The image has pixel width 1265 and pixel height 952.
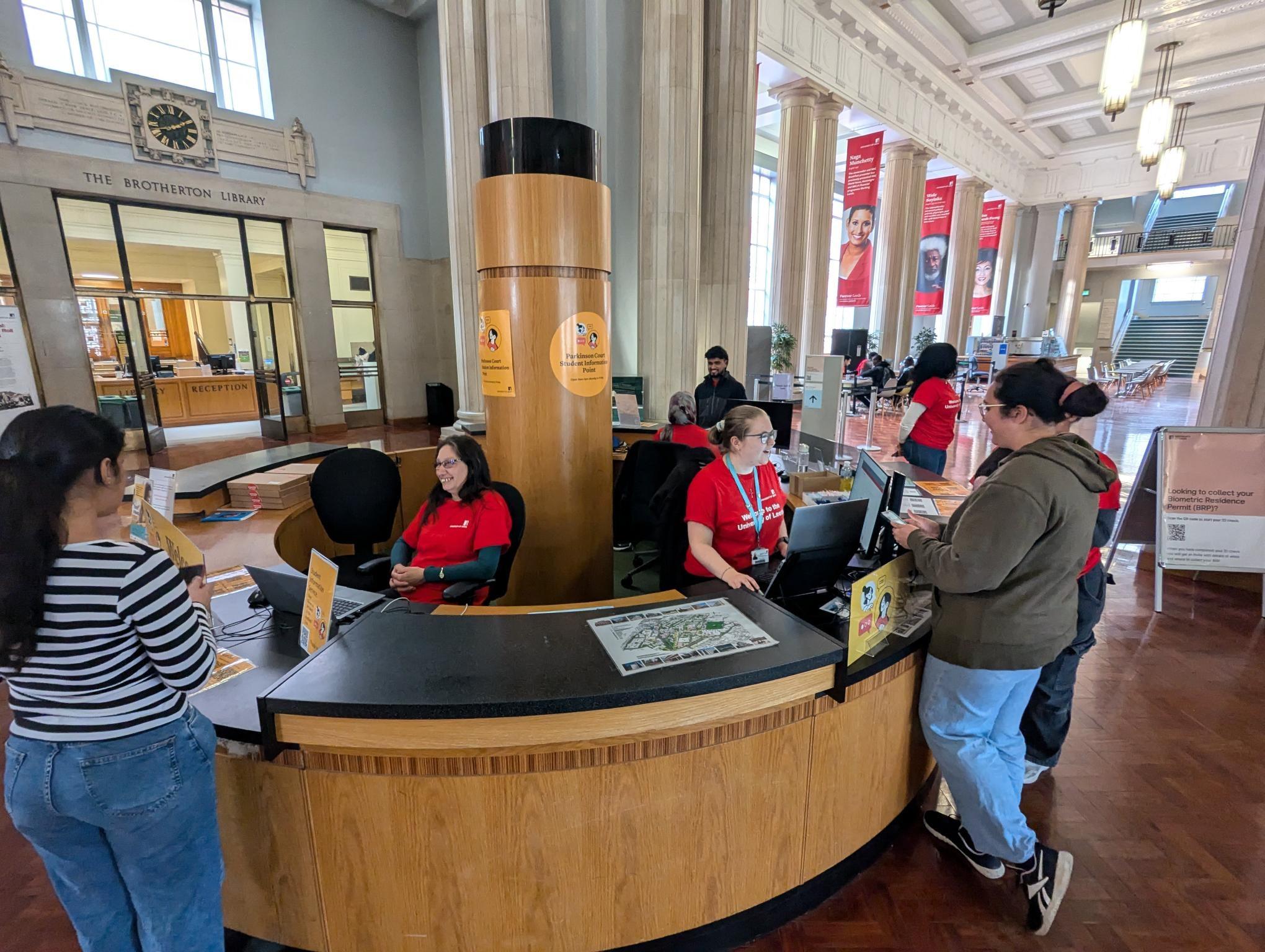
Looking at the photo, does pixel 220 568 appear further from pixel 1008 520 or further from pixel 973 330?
pixel 973 330

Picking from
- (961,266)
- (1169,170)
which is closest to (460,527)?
(1169,170)

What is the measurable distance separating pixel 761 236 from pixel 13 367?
17125 millimetres

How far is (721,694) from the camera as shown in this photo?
4.88ft

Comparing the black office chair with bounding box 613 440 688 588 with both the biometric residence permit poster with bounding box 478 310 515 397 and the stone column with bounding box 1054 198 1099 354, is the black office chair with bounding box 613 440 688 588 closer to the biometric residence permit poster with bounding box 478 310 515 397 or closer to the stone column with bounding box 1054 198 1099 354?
the biometric residence permit poster with bounding box 478 310 515 397

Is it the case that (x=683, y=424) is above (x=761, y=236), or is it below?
below

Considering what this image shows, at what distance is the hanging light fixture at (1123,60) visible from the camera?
567cm

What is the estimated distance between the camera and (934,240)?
15.4 meters

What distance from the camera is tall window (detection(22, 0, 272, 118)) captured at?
7305 millimetres

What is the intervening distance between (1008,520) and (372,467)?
10.1 feet

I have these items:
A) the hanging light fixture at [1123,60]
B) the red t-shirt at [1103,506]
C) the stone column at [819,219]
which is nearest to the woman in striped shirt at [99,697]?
the red t-shirt at [1103,506]

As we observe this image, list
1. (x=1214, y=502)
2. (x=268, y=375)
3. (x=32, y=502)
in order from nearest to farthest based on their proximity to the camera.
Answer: (x=32, y=502) < (x=1214, y=502) < (x=268, y=375)

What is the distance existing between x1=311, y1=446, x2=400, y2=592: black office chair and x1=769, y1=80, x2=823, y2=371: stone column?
10052 mm

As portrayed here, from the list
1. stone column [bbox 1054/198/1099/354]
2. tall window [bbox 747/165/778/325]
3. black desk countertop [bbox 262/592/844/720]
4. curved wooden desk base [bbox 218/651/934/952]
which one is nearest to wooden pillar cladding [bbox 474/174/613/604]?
black desk countertop [bbox 262/592/844/720]

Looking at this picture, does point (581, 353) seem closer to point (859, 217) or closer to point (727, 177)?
point (727, 177)
